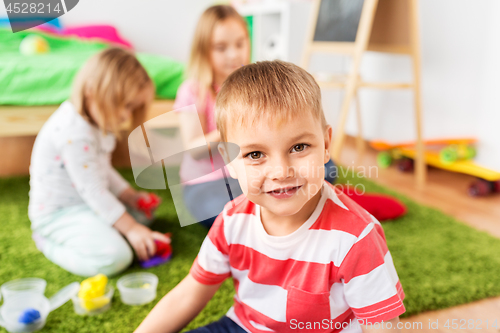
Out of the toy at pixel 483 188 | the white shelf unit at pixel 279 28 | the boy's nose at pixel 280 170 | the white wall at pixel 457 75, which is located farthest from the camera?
the white shelf unit at pixel 279 28

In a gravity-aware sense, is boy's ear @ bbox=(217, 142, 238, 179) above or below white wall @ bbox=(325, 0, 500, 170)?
above

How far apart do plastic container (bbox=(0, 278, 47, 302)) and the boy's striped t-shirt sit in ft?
1.54

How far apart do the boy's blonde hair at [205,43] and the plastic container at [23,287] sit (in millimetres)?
608

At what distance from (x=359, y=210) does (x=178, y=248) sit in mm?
737

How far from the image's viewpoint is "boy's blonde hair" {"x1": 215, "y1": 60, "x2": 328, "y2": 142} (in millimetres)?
467

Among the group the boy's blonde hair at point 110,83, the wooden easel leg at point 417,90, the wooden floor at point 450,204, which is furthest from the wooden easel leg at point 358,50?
the boy's blonde hair at point 110,83

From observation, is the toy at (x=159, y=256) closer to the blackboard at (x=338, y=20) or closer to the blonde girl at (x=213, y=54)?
the blonde girl at (x=213, y=54)

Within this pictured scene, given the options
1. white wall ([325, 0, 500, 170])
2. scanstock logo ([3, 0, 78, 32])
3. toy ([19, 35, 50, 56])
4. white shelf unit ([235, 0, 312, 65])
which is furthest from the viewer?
white shelf unit ([235, 0, 312, 65])

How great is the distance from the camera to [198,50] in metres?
1.17

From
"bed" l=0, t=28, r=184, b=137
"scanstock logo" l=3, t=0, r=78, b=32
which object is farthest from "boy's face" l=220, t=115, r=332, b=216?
"bed" l=0, t=28, r=184, b=137

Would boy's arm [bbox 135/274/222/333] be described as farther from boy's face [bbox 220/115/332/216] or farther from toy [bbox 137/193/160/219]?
toy [bbox 137/193/160/219]

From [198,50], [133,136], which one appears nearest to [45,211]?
[198,50]

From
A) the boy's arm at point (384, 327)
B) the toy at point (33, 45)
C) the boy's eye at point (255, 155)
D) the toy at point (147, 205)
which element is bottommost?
the toy at point (147, 205)

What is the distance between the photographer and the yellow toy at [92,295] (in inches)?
33.1
